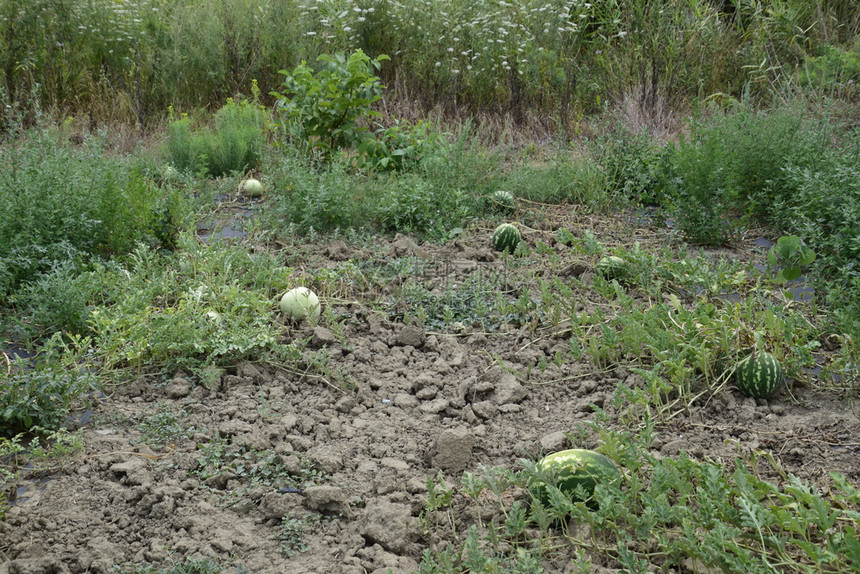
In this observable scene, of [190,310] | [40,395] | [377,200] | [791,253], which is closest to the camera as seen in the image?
[40,395]

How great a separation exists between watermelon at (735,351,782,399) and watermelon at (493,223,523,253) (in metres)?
1.97

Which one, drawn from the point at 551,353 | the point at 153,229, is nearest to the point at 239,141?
the point at 153,229

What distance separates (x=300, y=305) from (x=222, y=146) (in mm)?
3191

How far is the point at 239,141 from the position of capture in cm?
646

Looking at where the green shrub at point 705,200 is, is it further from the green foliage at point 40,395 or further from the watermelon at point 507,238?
the green foliage at point 40,395

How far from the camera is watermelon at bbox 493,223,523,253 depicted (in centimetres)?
470

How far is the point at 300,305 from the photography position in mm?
3805

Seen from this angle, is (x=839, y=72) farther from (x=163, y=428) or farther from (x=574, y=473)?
(x=163, y=428)

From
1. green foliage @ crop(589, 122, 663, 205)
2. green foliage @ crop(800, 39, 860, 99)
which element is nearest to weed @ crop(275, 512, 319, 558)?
green foliage @ crop(589, 122, 663, 205)

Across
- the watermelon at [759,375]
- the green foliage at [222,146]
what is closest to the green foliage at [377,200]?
the green foliage at [222,146]

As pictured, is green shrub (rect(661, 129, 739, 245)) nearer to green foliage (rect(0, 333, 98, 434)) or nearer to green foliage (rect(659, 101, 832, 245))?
green foliage (rect(659, 101, 832, 245))

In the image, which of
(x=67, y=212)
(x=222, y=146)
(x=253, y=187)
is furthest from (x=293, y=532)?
(x=222, y=146)

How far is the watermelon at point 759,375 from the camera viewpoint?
2881mm

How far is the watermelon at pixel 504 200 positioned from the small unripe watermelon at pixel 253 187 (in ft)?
6.33
